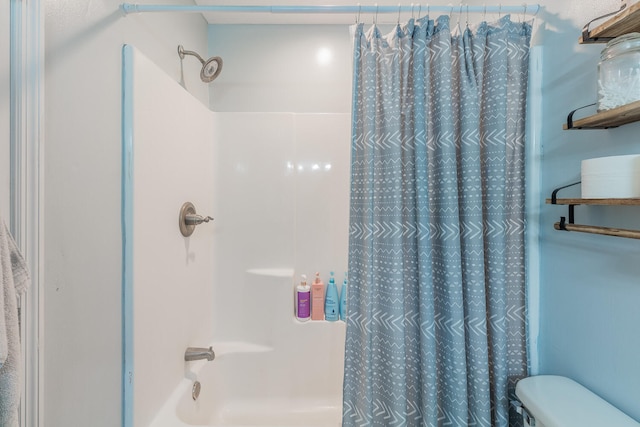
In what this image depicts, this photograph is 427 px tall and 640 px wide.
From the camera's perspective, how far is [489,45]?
3.41 feet

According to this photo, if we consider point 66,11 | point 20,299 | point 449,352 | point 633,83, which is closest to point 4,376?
point 20,299

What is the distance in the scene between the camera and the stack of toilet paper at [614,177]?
68 cm

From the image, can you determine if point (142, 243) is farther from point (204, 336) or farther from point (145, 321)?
point (204, 336)

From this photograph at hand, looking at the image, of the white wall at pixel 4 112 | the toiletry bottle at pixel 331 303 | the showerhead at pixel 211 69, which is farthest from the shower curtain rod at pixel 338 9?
the toiletry bottle at pixel 331 303

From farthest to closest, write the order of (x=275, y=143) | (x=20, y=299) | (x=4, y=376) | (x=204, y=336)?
(x=275, y=143), (x=204, y=336), (x=20, y=299), (x=4, y=376)

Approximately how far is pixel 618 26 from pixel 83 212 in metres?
1.44

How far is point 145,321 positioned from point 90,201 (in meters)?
0.49

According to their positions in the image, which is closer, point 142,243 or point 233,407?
point 142,243

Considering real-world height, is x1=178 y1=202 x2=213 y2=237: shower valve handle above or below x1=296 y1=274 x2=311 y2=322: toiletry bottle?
above

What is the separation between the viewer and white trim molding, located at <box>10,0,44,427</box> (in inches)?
26.6

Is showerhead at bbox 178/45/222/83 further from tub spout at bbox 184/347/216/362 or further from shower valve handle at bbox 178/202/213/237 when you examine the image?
tub spout at bbox 184/347/216/362

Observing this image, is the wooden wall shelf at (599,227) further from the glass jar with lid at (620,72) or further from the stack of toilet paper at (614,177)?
the glass jar with lid at (620,72)

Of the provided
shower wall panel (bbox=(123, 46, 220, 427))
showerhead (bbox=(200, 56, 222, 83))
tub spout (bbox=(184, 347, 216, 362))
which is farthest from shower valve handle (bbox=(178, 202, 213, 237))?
showerhead (bbox=(200, 56, 222, 83))

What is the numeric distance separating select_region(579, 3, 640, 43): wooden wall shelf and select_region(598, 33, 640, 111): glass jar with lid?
0.07 ft
